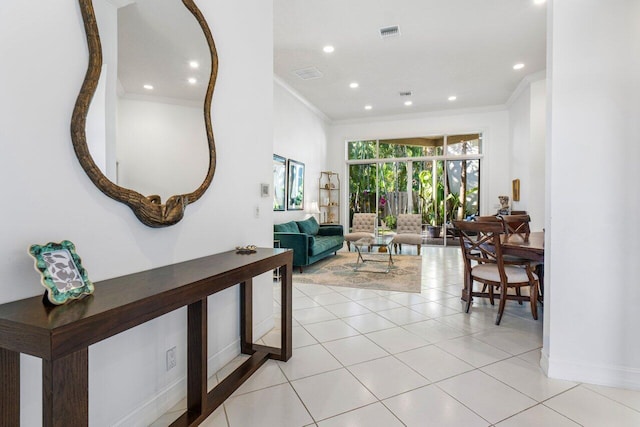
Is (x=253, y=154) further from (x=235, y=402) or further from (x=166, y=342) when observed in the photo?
(x=235, y=402)

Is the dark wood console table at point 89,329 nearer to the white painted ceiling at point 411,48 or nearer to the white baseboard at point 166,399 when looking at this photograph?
the white baseboard at point 166,399

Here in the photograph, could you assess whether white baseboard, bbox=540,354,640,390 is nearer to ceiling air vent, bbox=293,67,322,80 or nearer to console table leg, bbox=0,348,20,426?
console table leg, bbox=0,348,20,426

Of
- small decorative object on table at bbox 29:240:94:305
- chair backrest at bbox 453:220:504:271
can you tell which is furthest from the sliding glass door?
small decorative object on table at bbox 29:240:94:305

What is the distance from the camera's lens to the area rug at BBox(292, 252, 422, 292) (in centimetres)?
438

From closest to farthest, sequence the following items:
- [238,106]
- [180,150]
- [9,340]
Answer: [9,340] < [180,150] < [238,106]

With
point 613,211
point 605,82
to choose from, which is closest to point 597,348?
point 613,211

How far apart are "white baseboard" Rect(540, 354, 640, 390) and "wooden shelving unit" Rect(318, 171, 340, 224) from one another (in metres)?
6.56

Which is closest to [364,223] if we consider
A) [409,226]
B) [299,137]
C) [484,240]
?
[409,226]

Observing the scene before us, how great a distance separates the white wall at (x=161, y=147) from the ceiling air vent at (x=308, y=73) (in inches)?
162

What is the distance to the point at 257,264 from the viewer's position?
6.50 feet

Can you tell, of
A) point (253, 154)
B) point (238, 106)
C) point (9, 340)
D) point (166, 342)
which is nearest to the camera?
point (9, 340)

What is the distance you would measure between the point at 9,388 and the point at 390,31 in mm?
4945

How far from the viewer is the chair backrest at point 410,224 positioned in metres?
7.51

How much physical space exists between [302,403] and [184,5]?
2431 millimetres
